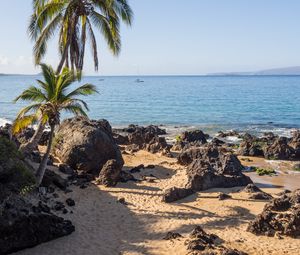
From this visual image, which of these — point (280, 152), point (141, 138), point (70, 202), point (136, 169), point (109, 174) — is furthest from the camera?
point (141, 138)

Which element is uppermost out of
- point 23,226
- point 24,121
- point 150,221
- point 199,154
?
point 24,121

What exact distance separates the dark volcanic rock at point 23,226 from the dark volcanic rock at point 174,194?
709 cm

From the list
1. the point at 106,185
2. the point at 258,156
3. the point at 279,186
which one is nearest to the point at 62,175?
the point at 106,185

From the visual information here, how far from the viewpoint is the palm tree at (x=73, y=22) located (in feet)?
80.5

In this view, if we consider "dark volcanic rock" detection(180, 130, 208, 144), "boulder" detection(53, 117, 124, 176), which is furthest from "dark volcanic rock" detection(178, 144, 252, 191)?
"dark volcanic rock" detection(180, 130, 208, 144)

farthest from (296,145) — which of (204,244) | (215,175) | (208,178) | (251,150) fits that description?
(204,244)

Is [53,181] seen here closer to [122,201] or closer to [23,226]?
[122,201]

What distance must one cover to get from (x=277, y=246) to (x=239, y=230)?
2.05 m

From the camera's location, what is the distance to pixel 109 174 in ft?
81.1

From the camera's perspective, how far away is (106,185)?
24.6m

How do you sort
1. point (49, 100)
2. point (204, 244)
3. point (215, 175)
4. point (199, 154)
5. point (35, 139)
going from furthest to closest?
point (199, 154) → point (215, 175) → point (35, 139) → point (49, 100) → point (204, 244)

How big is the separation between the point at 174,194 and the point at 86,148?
6980 millimetres

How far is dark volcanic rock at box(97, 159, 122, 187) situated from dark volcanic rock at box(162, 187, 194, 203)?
11.7 feet

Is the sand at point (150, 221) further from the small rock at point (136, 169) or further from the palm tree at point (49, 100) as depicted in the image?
the palm tree at point (49, 100)
